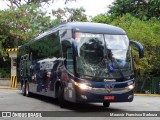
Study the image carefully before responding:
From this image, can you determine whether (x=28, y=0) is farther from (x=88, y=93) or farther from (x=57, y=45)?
(x=88, y=93)

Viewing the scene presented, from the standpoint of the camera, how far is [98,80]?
588 inches

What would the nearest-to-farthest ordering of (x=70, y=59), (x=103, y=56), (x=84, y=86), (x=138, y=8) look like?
(x=84, y=86) < (x=103, y=56) < (x=70, y=59) < (x=138, y=8)

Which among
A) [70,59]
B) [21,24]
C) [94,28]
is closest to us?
[70,59]

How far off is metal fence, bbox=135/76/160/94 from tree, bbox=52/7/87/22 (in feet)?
44.7

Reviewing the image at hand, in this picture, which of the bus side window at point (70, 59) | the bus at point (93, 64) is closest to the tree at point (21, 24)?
the bus at point (93, 64)

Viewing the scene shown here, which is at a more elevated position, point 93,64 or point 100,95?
point 93,64

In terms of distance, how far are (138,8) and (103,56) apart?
34.7 m

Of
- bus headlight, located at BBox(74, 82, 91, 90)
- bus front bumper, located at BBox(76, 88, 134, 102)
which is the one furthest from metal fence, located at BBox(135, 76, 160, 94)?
bus headlight, located at BBox(74, 82, 91, 90)

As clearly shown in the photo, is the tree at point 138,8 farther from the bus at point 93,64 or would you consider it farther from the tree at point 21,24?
the bus at point 93,64

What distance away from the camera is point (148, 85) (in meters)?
34.9

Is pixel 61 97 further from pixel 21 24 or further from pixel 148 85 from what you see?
pixel 21 24

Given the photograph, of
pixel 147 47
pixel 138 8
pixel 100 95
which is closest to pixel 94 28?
pixel 100 95

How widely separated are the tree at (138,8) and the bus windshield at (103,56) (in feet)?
103

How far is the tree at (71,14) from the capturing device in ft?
149
